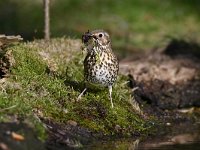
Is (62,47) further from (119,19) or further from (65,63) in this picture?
(119,19)

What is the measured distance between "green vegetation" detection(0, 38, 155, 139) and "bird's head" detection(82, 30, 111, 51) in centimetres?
75

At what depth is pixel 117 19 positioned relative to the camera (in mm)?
21828

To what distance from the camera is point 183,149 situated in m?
9.87

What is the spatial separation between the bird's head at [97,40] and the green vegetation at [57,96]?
747 millimetres

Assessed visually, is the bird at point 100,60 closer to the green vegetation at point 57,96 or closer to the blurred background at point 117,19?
the green vegetation at point 57,96

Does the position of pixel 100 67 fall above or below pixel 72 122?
above

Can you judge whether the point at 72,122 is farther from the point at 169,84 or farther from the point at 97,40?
the point at 169,84

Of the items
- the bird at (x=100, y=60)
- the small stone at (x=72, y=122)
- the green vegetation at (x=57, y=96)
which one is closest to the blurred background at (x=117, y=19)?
the green vegetation at (x=57, y=96)

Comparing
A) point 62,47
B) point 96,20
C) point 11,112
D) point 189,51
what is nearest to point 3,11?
point 96,20

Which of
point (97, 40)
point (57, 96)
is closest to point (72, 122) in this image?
point (57, 96)

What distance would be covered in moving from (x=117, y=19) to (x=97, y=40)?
10.6m

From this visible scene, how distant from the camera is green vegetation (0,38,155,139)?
10305 mm

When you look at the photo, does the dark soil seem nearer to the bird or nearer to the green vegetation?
the green vegetation

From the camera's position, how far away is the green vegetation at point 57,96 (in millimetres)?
10305
